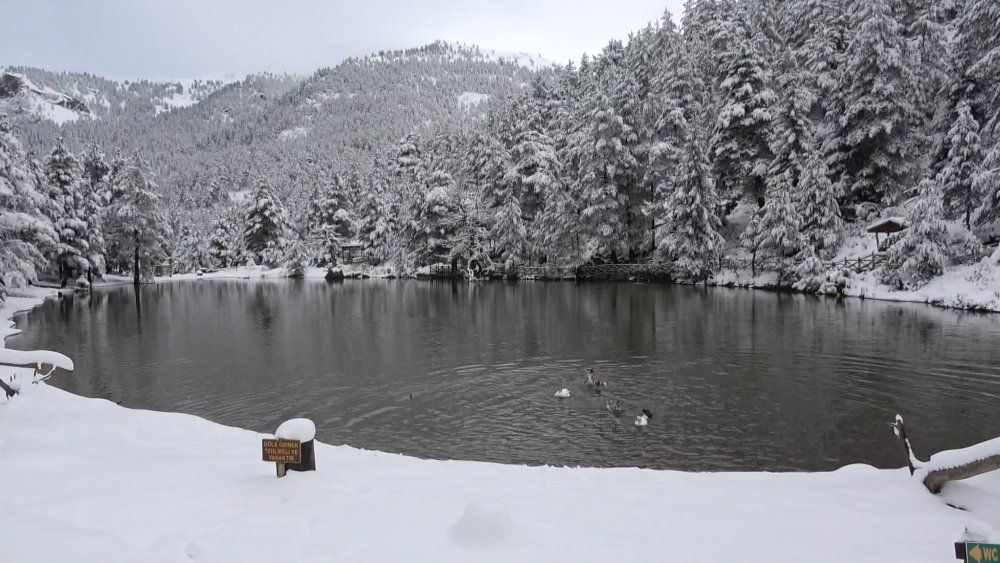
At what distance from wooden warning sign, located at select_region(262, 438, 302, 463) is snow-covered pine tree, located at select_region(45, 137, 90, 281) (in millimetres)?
53250

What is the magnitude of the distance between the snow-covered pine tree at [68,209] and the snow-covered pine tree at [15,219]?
55.8ft

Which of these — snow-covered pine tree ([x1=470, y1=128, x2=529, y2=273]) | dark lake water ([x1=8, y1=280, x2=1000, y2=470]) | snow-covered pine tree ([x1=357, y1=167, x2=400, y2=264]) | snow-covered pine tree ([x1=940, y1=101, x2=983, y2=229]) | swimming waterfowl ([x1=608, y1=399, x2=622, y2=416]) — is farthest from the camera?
snow-covered pine tree ([x1=357, y1=167, x2=400, y2=264])

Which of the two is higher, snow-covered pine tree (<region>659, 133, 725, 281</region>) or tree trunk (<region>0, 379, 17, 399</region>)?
snow-covered pine tree (<region>659, 133, 725, 281</region>)

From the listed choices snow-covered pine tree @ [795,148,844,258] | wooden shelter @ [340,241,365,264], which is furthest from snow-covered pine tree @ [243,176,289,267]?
snow-covered pine tree @ [795,148,844,258]

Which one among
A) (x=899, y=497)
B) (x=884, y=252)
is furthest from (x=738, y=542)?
(x=884, y=252)

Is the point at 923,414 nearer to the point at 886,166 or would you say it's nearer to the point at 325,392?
the point at 325,392

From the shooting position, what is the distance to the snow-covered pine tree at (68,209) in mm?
49062

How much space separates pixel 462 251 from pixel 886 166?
39.9m

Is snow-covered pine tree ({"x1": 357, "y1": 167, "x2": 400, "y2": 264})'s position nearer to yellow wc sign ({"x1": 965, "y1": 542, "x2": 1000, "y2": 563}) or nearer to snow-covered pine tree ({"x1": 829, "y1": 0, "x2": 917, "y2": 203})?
snow-covered pine tree ({"x1": 829, "y1": 0, "x2": 917, "y2": 203})

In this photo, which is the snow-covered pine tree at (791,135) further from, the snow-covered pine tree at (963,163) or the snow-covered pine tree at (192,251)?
the snow-covered pine tree at (192,251)

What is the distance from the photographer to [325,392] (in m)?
15.7

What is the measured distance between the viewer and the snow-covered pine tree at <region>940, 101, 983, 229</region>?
32350 millimetres

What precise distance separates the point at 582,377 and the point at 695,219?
32.2m

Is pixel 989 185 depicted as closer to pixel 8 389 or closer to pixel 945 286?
pixel 945 286
